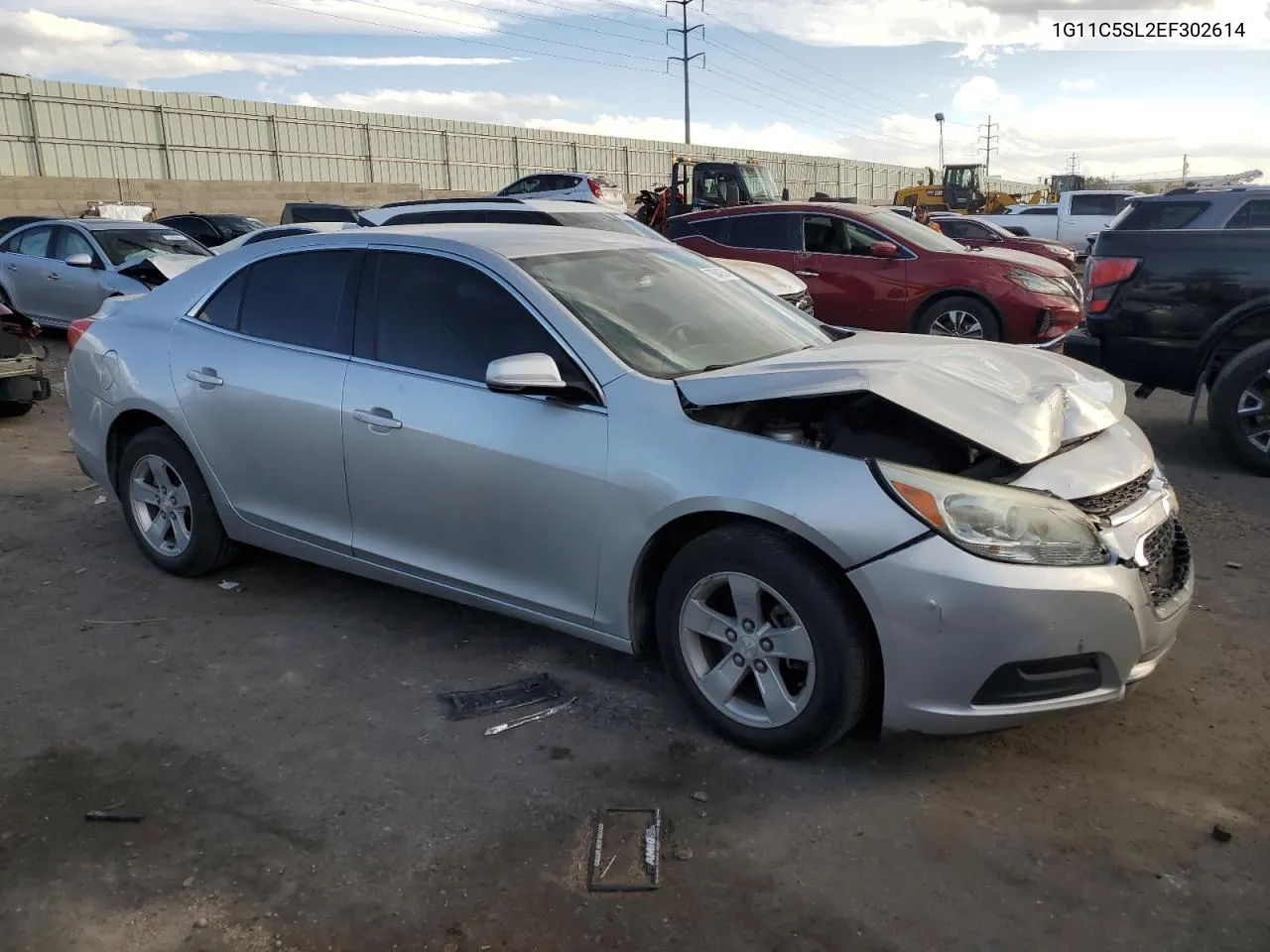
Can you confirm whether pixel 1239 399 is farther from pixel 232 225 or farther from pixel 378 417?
pixel 232 225

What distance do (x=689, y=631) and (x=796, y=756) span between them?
52 cm

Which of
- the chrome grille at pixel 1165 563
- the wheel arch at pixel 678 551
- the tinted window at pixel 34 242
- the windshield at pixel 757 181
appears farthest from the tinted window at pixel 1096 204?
the wheel arch at pixel 678 551

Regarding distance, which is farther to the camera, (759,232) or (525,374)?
(759,232)

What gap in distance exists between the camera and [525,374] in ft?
11.1

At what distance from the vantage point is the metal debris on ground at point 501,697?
3703 millimetres

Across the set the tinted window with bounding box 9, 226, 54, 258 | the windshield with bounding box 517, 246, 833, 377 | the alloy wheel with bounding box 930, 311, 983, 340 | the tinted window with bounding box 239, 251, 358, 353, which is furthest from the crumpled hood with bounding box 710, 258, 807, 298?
the tinted window with bounding box 9, 226, 54, 258

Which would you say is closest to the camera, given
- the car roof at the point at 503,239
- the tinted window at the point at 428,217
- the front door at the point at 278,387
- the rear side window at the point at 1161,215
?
the car roof at the point at 503,239

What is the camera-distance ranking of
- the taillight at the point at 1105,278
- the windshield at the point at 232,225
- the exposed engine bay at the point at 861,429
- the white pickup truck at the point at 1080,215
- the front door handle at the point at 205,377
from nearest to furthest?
the exposed engine bay at the point at 861,429, the front door handle at the point at 205,377, the taillight at the point at 1105,278, the windshield at the point at 232,225, the white pickup truck at the point at 1080,215

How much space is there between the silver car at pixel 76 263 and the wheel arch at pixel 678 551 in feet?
31.2

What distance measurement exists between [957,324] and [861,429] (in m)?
6.80

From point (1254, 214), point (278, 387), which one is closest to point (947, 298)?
point (1254, 214)

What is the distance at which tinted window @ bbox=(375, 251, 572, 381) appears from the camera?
375 cm

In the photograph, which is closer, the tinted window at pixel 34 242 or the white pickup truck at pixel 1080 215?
the tinted window at pixel 34 242

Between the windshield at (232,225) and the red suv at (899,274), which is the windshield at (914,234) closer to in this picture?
the red suv at (899,274)
